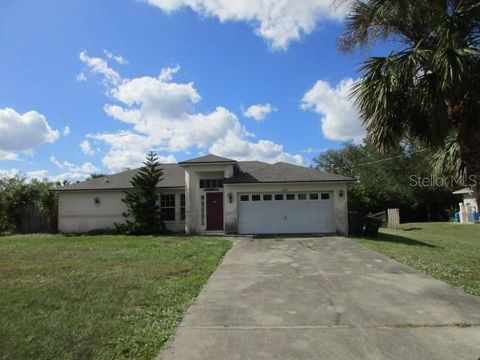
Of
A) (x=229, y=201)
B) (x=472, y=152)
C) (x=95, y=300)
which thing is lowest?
(x=95, y=300)

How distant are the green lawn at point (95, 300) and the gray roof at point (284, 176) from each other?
7082mm

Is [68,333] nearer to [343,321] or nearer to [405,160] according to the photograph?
[343,321]

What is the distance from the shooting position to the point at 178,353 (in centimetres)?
493

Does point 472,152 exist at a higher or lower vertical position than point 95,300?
higher

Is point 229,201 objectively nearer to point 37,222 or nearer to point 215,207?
point 215,207

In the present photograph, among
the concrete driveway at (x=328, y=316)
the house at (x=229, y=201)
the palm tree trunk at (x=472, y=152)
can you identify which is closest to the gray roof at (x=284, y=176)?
the house at (x=229, y=201)

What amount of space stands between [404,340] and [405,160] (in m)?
41.5

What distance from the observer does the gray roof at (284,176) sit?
2032cm

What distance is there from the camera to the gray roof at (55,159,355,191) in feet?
67.3

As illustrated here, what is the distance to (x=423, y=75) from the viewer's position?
25.9 feet

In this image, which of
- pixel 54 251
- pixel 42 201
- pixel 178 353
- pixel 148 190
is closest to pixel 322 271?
pixel 178 353

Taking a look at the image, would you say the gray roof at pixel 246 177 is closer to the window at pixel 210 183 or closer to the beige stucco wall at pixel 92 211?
the beige stucco wall at pixel 92 211

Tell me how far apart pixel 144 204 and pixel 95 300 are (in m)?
14.2

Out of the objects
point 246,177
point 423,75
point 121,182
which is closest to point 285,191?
point 246,177
